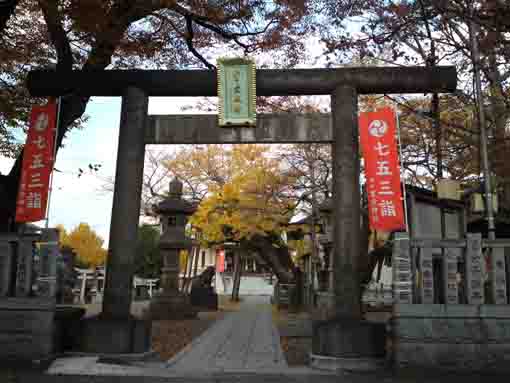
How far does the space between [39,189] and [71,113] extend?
7.45ft

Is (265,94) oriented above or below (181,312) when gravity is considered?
above

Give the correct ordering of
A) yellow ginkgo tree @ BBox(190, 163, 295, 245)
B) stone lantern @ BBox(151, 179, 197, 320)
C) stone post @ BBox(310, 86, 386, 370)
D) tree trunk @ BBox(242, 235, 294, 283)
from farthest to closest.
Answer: tree trunk @ BBox(242, 235, 294, 283), yellow ginkgo tree @ BBox(190, 163, 295, 245), stone lantern @ BBox(151, 179, 197, 320), stone post @ BBox(310, 86, 386, 370)

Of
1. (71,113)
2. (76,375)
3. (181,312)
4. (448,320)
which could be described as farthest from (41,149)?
(181,312)

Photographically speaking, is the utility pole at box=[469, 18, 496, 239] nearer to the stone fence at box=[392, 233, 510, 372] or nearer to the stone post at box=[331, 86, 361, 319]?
the stone fence at box=[392, 233, 510, 372]

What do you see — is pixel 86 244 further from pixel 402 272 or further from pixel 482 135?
pixel 402 272

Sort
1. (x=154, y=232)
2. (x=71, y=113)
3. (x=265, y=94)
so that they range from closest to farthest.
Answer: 1. (x=265, y=94)
2. (x=71, y=113)
3. (x=154, y=232)

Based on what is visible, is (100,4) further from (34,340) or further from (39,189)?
(34,340)

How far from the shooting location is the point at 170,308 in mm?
18344

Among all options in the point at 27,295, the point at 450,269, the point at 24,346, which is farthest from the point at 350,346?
the point at 27,295

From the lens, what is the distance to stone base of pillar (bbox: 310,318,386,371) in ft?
26.4

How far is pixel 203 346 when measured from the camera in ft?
37.5

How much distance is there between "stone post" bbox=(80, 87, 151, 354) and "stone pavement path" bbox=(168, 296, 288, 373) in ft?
3.14

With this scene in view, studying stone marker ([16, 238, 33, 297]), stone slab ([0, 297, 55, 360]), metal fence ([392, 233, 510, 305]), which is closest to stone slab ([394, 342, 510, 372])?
metal fence ([392, 233, 510, 305])

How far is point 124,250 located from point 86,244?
49.3 meters
